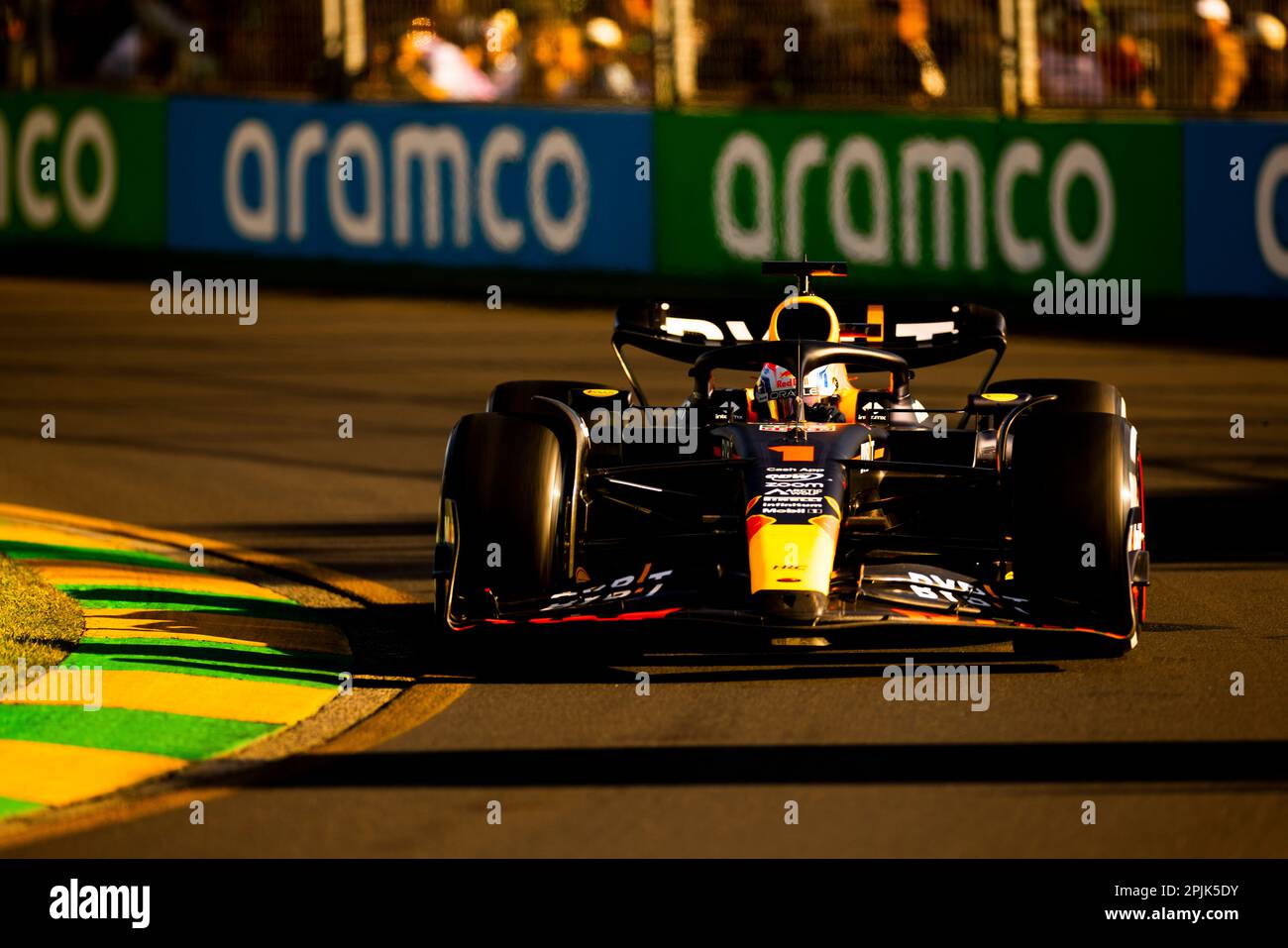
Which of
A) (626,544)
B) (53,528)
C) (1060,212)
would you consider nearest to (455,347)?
(1060,212)

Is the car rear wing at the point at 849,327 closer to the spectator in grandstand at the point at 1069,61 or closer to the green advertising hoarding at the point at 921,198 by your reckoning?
the green advertising hoarding at the point at 921,198

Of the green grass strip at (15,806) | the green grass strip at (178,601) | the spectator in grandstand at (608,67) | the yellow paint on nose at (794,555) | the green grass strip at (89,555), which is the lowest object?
the green grass strip at (15,806)

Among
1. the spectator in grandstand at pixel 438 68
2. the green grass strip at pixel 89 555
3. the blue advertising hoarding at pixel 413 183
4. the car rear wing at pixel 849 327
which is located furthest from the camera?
the spectator in grandstand at pixel 438 68

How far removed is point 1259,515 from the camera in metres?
10.1

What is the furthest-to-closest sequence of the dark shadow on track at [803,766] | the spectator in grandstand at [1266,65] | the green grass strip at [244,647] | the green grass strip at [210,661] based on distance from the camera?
the spectator in grandstand at [1266,65]
the green grass strip at [244,647]
the green grass strip at [210,661]
the dark shadow on track at [803,766]

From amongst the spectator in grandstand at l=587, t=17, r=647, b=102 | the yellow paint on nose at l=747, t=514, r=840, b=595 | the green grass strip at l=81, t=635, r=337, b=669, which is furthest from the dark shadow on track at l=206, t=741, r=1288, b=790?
the spectator in grandstand at l=587, t=17, r=647, b=102

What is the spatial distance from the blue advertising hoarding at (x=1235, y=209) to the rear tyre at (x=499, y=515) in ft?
32.5

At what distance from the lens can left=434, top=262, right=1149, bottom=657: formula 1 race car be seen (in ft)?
22.5

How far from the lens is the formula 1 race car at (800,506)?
22.5ft

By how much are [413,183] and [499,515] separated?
1216 cm

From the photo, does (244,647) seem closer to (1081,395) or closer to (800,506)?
(800,506)

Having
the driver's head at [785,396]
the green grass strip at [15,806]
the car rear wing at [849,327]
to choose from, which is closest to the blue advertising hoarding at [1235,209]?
the car rear wing at [849,327]

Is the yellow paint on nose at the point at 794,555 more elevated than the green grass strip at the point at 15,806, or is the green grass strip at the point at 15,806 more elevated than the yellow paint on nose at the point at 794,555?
the yellow paint on nose at the point at 794,555

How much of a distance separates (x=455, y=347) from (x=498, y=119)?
3551 mm
